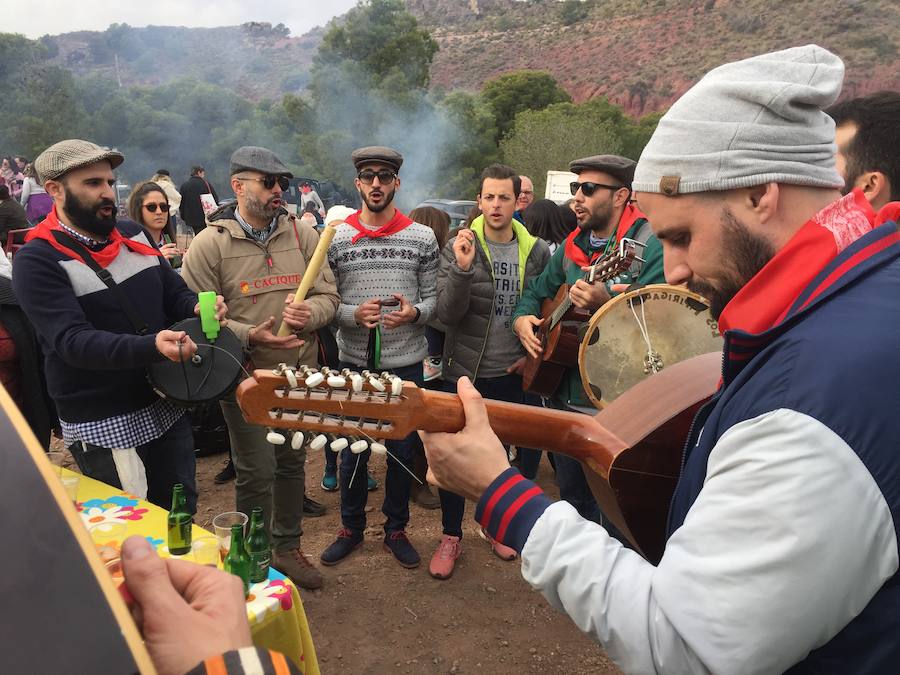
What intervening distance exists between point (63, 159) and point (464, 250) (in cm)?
226

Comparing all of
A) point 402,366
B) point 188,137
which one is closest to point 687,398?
point 402,366

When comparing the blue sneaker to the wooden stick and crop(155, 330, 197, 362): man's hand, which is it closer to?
the wooden stick

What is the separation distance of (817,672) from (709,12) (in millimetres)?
69645

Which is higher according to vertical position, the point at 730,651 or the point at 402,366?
the point at 730,651

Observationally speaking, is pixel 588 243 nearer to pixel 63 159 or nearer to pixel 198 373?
pixel 198 373

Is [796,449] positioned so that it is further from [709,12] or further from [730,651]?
[709,12]

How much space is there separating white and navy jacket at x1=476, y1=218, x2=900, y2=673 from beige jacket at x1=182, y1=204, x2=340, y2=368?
9.04 feet

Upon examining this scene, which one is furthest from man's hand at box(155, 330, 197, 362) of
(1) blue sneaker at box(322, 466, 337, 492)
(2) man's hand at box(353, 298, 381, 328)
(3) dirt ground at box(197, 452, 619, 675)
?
(1) blue sneaker at box(322, 466, 337, 492)

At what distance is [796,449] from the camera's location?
3.29 feet

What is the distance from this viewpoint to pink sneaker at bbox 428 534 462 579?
4.02 meters

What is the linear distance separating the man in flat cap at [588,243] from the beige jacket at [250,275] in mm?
1406

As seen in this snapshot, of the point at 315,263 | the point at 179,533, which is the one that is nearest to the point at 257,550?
the point at 179,533

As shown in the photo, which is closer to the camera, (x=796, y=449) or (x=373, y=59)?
(x=796, y=449)

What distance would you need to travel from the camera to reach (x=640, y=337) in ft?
10.2
